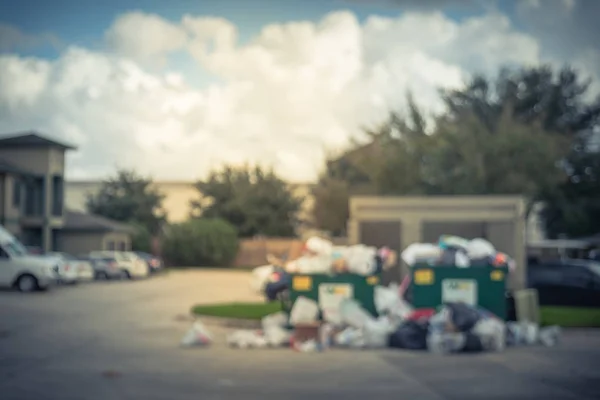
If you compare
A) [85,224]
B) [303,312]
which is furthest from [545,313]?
[85,224]

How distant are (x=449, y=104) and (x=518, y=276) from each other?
3885cm

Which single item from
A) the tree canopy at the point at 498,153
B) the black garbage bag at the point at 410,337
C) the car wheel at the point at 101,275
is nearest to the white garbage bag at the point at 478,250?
the black garbage bag at the point at 410,337

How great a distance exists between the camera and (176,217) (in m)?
74.1

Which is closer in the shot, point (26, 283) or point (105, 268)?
point (26, 283)

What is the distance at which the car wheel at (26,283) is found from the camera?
27594 millimetres

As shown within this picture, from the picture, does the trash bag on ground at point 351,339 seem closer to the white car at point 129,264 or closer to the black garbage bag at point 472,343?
the black garbage bag at point 472,343

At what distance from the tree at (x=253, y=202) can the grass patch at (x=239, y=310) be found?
1627 inches

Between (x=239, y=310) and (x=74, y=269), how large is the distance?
15526 millimetres

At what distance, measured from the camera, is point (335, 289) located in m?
15.1

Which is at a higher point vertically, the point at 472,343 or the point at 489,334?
the point at 489,334

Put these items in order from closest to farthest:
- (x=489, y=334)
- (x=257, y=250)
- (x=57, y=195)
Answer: (x=489, y=334) → (x=57, y=195) → (x=257, y=250)

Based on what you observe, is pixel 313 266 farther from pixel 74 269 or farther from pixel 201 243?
pixel 201 243

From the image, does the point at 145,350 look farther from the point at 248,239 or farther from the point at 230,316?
the point at 248,239

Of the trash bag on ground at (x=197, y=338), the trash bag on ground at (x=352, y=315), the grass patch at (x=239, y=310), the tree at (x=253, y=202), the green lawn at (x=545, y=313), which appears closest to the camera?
the trash bag on ground at (x=197, y=338)
